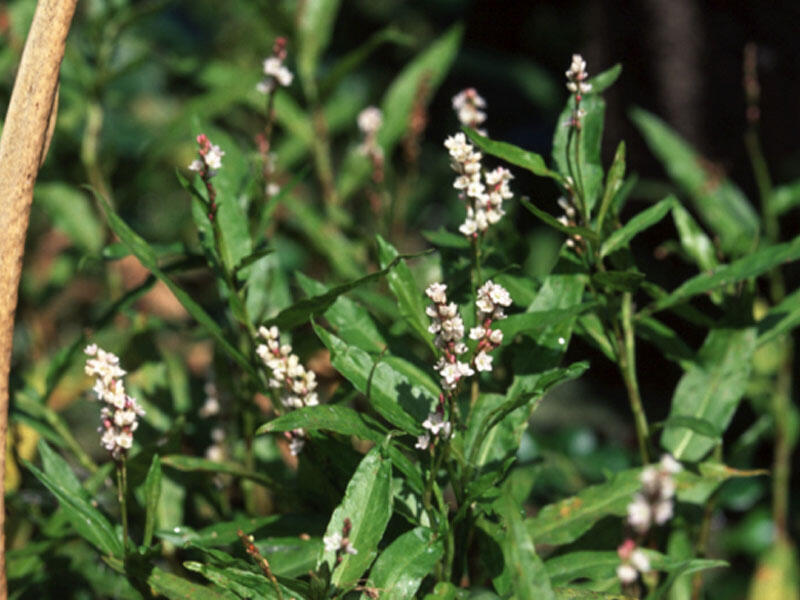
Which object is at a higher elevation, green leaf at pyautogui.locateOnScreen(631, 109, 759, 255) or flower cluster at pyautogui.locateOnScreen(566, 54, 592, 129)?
flower cluster at pyautogui.locateOnScreen(566, 54, 592, 129)

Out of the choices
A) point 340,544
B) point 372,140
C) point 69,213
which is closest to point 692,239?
point 372,140

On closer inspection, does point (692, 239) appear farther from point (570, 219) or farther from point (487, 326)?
point (487, 326)

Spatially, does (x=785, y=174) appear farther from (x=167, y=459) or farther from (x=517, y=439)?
(x=167, y=459)

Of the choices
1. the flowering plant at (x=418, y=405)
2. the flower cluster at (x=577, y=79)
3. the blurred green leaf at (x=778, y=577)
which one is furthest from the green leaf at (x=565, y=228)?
the blurred green leaf at (x=778, y=577)

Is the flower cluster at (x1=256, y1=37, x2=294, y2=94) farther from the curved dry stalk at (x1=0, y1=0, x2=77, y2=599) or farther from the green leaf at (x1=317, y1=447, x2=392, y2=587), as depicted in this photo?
the green leaf at (x1=317, y1=447, x2=392, y2=587)

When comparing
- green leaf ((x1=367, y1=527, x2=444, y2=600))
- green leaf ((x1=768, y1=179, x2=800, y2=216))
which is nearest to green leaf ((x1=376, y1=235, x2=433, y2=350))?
green leaf ((x1=367, y1=527, x2=444, y2=600))

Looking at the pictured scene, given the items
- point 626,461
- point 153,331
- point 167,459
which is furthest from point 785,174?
point 167,459
